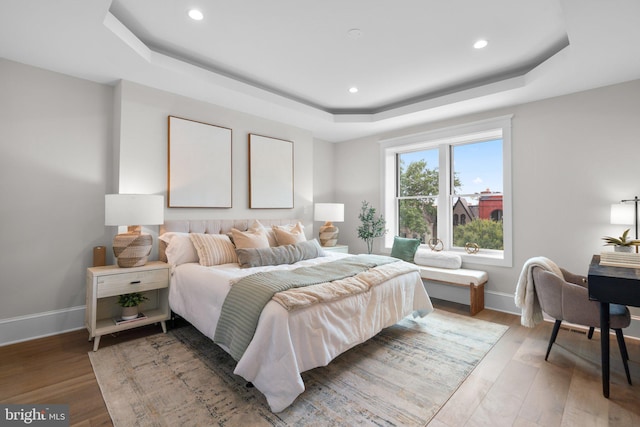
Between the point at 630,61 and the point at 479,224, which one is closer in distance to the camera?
the point at 630,61

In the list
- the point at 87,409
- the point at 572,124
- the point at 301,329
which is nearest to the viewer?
the point at 87,409

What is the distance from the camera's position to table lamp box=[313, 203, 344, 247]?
4.70m

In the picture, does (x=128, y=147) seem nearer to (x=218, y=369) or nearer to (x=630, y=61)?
(x=218, y=369)

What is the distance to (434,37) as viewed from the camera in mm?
2598


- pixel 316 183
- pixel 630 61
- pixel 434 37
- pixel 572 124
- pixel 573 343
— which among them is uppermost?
pixel 434 37

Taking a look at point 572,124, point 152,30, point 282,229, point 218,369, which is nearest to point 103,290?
point 218,369

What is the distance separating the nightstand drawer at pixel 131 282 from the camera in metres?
2.63

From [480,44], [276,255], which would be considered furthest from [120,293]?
[480,44]

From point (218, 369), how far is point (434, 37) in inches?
133

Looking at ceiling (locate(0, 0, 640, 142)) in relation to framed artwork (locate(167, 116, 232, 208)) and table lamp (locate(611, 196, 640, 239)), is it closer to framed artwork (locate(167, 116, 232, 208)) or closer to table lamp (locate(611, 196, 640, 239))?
framed artwork (locate(167, 116, 232, 208))

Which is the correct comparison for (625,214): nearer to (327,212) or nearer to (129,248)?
(327,212)

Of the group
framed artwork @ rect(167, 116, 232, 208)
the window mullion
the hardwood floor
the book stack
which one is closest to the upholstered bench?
the window mullion

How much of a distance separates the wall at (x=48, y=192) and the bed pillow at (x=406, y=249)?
384cm

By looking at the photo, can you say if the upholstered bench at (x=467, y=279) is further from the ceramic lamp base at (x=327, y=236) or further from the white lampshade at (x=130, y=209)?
the white lampshade at (x=130, y=209)
